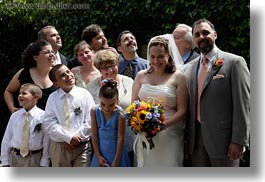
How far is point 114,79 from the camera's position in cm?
366

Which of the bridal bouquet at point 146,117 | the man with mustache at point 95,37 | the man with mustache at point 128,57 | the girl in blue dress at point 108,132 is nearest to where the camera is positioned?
the bridal bouquet at point 146,117

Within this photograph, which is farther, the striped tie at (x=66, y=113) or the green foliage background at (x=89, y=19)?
the green foliage background at (x=89, y=19)

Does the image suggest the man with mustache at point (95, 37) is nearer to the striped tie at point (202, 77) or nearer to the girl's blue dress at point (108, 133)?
the girl's blue dress at point (108, 133)

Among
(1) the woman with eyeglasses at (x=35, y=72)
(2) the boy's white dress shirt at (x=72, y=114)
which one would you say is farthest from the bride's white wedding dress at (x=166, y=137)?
(1) the woman with eyeglasses at (x=35, y=72)

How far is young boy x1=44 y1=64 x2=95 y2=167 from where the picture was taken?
3592 millimetres

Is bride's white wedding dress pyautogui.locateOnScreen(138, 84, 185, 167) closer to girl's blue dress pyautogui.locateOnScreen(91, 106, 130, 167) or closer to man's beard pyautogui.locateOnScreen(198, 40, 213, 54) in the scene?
girl's blue dress pyautogui.locateOnScreen(91, 106, 130, 167)

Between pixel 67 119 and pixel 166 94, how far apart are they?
0.83m

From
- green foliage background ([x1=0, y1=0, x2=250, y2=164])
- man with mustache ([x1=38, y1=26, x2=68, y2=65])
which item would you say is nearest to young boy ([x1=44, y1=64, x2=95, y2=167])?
man with mustache ([x1=38, y1=26, x2=68, y2=65])

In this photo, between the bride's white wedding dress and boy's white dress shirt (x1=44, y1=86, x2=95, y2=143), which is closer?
the bride's white wedding dress

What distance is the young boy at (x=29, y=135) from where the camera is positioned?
3.65m

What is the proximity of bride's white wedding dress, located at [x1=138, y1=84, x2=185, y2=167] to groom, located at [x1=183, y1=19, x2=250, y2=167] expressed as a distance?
10 cm

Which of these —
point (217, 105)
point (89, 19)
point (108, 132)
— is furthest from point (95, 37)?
point (217, 105)

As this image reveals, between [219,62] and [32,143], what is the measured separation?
1.63 meters

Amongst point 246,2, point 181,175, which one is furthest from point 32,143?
point 246,2
